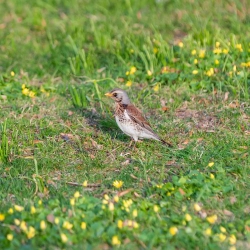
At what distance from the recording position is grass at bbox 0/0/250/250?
6.15 m

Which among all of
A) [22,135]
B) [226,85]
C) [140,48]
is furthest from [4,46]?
[226,85]

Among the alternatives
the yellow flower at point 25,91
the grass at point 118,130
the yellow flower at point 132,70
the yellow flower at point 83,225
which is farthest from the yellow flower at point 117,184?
the yellow flower at point 132,70

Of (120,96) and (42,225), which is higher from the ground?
(42,225)

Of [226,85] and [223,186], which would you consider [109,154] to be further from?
[226,85]

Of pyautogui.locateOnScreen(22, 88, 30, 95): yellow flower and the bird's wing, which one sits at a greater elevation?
the bird's wing

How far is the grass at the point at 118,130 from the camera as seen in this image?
6148 millimetres

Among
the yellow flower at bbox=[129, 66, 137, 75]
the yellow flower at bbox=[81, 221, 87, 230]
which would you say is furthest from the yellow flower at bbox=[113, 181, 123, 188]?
the yellow flower at bbox=[129, 66, 137, 75]

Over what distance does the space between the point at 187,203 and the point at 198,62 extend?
3.43m

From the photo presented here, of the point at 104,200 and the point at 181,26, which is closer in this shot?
the point at 104,200

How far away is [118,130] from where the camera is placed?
8.56m

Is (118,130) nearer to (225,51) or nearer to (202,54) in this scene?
(202,54)

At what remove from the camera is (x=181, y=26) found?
11.5 m

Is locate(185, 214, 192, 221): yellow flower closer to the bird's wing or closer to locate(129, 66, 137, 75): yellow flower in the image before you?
the bird's wing

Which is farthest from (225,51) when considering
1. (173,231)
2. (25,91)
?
(173,231)
